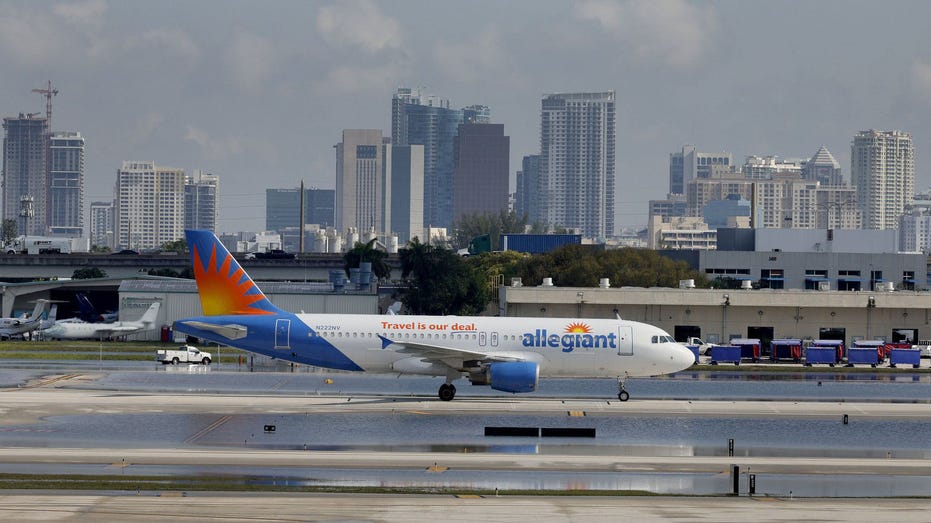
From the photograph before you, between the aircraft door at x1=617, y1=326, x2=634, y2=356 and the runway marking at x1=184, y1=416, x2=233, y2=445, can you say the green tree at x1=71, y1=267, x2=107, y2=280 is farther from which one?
the runway marking at x1=184, y1=416, x2=233, y2=445

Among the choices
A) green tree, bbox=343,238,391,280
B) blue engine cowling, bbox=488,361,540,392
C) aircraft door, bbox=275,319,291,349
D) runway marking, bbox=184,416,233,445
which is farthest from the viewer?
green tree, bbox=343,238,391,280

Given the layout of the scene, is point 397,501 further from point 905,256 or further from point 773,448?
point 905,256

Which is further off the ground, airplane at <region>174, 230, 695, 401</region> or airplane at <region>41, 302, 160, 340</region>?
airplane at <region>174, 230, 695, 401</region>

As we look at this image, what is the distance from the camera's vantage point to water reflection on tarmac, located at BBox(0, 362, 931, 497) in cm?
3844

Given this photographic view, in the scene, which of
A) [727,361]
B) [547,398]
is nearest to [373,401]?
[547,398]

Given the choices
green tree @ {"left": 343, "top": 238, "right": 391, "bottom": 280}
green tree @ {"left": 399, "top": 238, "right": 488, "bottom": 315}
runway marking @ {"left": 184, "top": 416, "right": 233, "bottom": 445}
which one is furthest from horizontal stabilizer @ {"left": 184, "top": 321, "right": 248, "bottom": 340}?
green tree @ {"left": 343, "top": 238, "right": 391, "bottom": 280}

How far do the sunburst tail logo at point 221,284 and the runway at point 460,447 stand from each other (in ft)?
13.8

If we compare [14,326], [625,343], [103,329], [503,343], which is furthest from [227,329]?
[14,326]

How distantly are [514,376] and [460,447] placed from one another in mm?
13308

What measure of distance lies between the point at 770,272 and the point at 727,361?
6373 cm

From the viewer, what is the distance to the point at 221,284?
60438mm

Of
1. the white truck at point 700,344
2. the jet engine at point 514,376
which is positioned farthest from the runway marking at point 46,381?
the white truck at point 700,344

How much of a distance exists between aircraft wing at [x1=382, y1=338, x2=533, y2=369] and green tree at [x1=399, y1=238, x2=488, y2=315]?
2451 inches

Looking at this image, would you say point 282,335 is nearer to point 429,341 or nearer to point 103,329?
point 429,341
